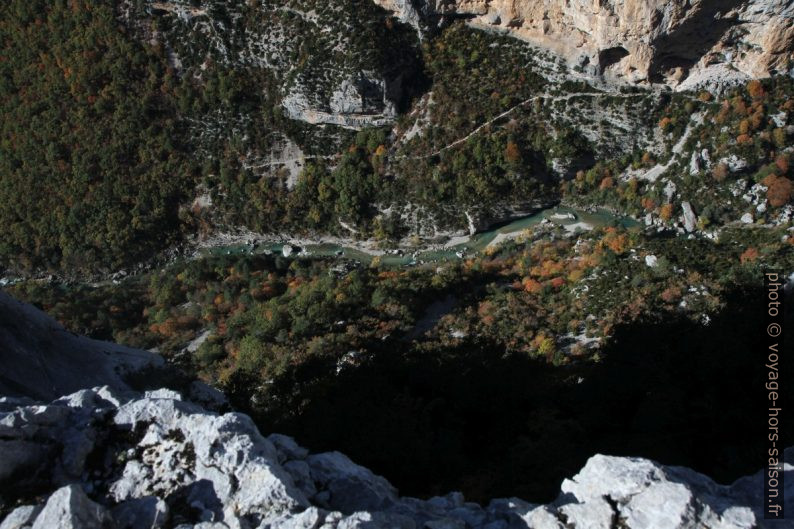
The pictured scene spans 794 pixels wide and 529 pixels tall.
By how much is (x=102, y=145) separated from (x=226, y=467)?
4581cm

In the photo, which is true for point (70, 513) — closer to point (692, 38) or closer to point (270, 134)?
point (270, 134)

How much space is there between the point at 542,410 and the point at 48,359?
62.0 ft

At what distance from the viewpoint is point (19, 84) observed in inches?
2028

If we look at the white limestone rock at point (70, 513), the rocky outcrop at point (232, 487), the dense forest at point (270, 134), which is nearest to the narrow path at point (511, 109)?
the dense forest at point (270, 134)

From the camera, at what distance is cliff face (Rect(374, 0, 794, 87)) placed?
3988 centimetres

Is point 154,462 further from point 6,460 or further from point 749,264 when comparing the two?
point 749,264

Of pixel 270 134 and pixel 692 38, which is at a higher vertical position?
pixel 692 38

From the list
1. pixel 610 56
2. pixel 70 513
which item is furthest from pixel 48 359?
pixel 610 56

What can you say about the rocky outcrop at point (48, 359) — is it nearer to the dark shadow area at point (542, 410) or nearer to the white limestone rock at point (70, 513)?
the dark shadow area at point (542, 410)

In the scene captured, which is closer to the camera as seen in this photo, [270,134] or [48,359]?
[48,359]

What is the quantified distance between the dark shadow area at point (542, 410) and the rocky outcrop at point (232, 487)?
5403 millimetres

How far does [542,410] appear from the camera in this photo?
80.7ft

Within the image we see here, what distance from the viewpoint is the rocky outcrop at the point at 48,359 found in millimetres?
19750

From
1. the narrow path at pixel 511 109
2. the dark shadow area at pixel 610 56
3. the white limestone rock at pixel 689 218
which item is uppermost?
the dark shadow area at pixel 610 56
